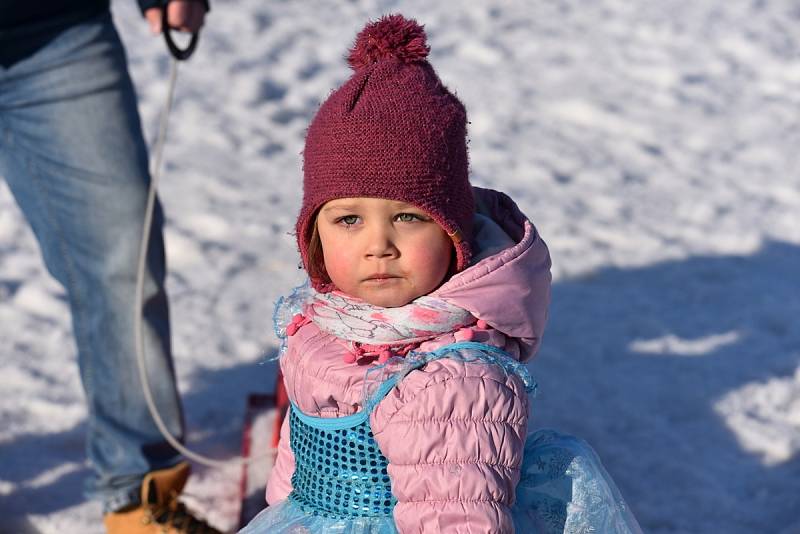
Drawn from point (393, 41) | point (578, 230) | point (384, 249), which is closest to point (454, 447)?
point (384, 249)

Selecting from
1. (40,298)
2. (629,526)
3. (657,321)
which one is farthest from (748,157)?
(629,526)

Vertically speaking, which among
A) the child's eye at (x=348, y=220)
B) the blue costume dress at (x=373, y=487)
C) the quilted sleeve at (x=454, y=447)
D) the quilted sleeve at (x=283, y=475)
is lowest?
the quilted sleeve at (x=283, y=475)

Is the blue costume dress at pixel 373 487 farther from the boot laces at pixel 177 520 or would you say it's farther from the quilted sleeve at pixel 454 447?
the boot laces at pixel 177 520

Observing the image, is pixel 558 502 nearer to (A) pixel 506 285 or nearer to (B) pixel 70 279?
(A) pixel 506 285

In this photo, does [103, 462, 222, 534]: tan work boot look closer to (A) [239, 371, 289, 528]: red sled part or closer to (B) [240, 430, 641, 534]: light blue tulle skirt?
(A) [239, 371, 289, 528]: red sled part

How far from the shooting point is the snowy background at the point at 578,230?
355 centimetres

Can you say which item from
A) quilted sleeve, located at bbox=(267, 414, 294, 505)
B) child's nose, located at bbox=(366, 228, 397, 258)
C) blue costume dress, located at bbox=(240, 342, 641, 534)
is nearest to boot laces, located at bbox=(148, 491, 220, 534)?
quilted sleeve, located at bbox=(267, 414, 294, 505)

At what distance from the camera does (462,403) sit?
1.87 m

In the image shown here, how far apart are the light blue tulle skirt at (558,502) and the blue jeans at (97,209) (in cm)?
103

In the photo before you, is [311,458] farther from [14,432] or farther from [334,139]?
[14,432]

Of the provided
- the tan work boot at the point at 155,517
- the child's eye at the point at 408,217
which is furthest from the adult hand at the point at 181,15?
the child's eye at the point at 408,217

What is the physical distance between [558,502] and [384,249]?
0.62 m

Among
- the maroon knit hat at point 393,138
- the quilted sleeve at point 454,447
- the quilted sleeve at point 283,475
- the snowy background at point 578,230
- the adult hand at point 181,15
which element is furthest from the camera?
the snowy background at point 578,230

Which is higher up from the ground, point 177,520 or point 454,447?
point 454,447
